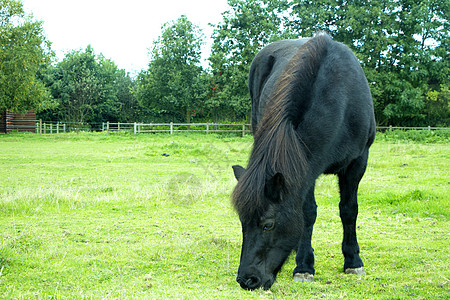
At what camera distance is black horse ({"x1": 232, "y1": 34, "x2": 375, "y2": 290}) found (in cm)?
336

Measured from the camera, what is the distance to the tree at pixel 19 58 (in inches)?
1247

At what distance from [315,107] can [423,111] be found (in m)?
36.9

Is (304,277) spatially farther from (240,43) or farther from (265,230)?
(240,43)

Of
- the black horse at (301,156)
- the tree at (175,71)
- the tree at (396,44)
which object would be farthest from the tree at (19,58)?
the black horse at (301,156)

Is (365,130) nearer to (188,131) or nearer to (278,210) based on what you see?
(278,210)

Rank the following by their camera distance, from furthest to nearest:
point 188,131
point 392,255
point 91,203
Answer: point 188,131
point 91,203
point 392,255

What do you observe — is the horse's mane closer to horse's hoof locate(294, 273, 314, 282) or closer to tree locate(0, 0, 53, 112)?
horse's hoof locate(294, 273, 314, 282)

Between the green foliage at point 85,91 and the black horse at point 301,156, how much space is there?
44684 millimetres

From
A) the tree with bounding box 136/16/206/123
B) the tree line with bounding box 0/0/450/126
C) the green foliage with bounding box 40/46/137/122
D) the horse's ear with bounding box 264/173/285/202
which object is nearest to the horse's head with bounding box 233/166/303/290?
the horse's ear with bounding box 264/173/285/202

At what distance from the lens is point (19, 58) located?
3172cm

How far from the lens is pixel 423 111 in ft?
121

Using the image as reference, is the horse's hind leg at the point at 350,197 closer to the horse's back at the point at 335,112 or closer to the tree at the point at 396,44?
the horse's back at the point at 335,112

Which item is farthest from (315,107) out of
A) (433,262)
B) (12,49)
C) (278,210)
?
(12,49)

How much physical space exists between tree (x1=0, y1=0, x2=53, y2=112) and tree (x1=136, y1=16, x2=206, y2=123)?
467 inches
